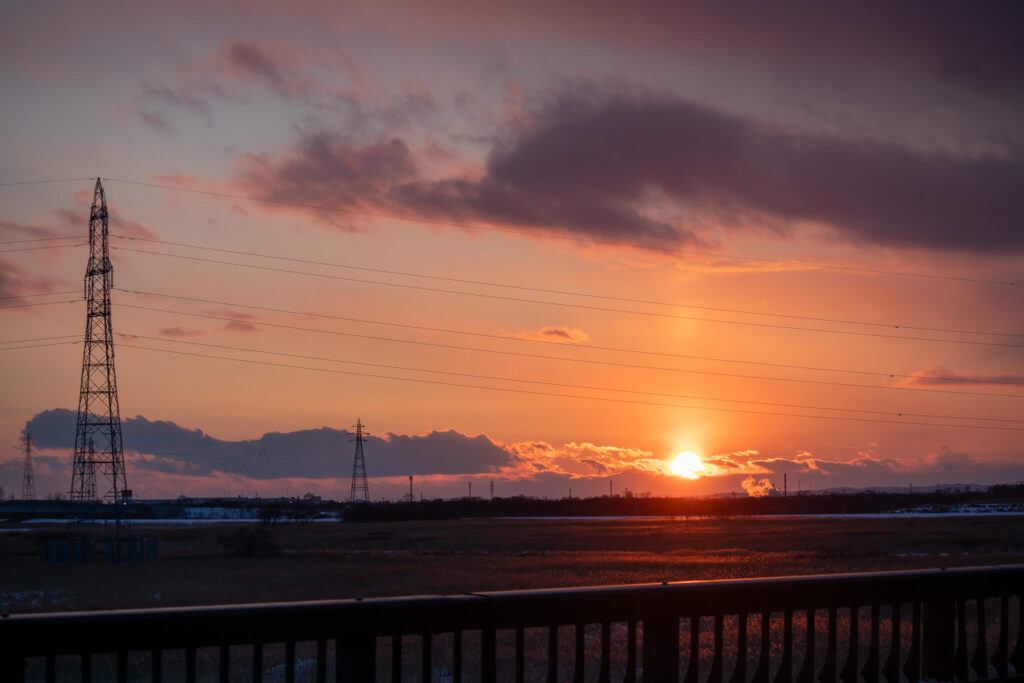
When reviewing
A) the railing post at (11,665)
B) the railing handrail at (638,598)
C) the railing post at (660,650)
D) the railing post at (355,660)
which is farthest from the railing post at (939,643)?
the railing post at (11,665)

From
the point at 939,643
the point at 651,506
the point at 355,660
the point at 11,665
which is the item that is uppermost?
the point at 11,665

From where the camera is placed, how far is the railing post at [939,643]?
768 centimetres

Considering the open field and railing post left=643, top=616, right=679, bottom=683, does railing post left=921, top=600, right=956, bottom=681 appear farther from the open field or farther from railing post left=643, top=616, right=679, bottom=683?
the open field

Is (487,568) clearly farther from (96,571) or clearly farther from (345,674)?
(345,674)

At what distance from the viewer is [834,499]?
171 m

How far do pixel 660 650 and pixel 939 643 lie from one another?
105 inches

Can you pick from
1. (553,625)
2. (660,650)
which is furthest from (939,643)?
(553,625)

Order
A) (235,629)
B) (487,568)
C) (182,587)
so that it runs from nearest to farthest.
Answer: (235,629) < (182,587) < (487,568)

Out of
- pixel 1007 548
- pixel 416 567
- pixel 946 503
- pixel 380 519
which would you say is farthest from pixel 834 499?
pixel 416 567

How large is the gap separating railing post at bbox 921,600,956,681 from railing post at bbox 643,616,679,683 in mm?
2437

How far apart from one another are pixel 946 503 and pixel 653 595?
593 ft

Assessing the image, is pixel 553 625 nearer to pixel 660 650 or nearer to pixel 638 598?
pixel 638 598

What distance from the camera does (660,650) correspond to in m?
6.43

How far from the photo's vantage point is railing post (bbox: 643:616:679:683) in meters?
6.42
